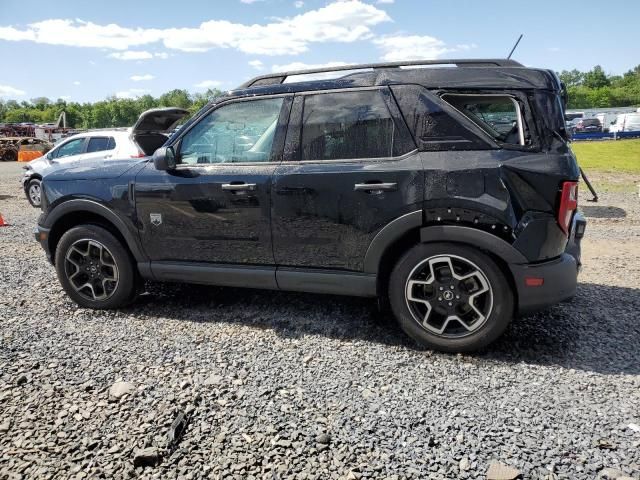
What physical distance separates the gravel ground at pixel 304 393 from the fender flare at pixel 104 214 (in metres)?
0.59

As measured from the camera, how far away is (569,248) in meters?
3.46

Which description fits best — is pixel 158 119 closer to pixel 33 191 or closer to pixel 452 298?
pixel 452 298

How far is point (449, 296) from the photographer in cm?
336

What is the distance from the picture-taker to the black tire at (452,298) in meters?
Result: 3.25

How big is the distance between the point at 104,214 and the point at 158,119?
2.48 m

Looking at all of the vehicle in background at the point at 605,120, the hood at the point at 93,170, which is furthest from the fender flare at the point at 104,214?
the vehicle in background at the point at 605,120

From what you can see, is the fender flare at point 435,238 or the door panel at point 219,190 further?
the door panel at point 219,190

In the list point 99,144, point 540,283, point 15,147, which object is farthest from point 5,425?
point 15,147

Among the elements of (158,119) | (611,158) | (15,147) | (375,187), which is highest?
(158,119)

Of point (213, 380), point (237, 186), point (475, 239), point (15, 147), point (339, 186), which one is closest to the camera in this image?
point (213, 380)

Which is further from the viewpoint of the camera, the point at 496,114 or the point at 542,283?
the point at 496,114

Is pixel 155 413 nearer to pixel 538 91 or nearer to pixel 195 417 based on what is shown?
pixel 195 417

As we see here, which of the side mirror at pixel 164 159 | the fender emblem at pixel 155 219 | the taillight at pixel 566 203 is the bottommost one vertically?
the fender emblem at pixel 155 219

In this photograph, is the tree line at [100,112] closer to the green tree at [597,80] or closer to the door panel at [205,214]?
the green tree at [597,80]
